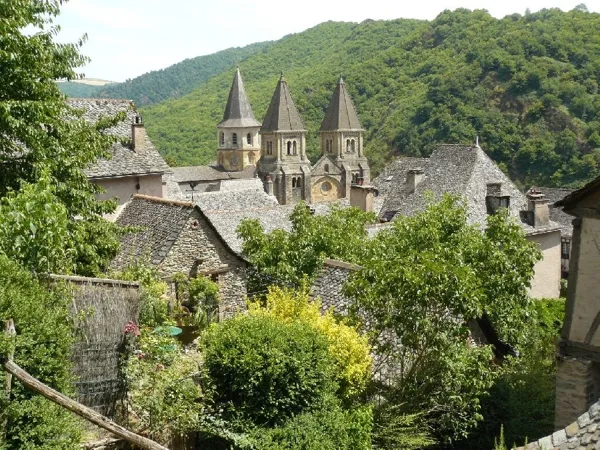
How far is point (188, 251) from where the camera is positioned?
18.1 m

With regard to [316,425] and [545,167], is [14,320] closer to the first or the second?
[316,425]

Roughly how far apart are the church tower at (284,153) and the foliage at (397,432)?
243ft

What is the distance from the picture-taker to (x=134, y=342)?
1071 centimetres

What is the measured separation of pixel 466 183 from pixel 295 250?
634 inches

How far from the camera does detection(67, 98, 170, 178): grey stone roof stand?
23.9 meters

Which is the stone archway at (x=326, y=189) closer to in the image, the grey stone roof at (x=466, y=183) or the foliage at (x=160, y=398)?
the grey stone roof at (x=466, y=183)

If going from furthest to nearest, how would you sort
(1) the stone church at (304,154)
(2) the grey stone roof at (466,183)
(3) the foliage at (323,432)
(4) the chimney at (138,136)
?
(1) the stone church at (304,154), (2) the grey stone roof at (466,183), (4) the chimney at (138,136), (3) the foliage at (323,432)

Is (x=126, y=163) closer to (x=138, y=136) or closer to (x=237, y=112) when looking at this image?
(x=138, y=136)

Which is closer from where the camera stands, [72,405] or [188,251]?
[72,405]

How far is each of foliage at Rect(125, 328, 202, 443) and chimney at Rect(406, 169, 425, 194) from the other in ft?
87.3

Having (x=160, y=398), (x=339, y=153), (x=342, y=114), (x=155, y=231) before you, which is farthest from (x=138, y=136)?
(x=342, y=114)

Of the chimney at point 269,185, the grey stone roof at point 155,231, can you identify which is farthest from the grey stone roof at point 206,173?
the grey stone roof at point 155,231

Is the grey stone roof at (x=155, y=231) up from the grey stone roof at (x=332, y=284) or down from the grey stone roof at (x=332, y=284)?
up

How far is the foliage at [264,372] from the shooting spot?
10.7 meters
